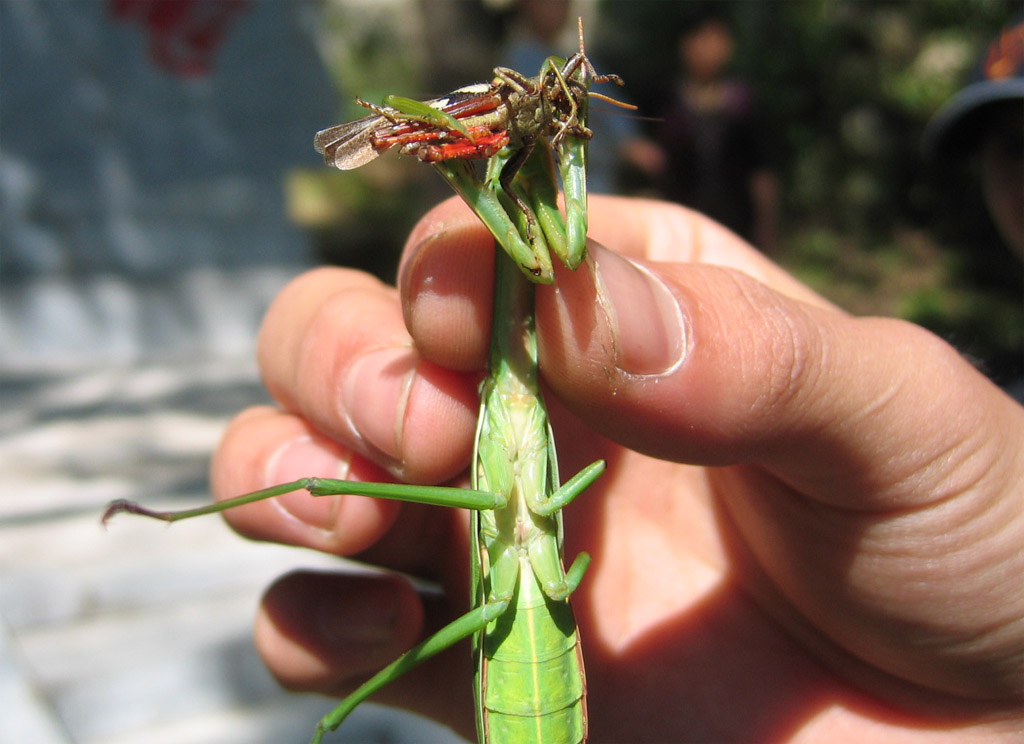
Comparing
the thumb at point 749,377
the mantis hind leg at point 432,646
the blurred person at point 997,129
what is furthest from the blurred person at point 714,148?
the mantis hind leg at point 432,646

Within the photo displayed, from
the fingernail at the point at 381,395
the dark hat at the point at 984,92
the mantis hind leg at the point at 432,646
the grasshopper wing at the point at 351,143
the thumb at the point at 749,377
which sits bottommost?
the mantis hind leg at the point at 432,646

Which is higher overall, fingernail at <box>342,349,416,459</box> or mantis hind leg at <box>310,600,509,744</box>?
fingernail at <box>342,349,416,459</box>

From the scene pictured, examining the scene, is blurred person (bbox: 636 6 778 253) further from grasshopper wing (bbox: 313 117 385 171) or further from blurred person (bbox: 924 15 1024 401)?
grasshopper wing (bbox: 313 117 385 171)

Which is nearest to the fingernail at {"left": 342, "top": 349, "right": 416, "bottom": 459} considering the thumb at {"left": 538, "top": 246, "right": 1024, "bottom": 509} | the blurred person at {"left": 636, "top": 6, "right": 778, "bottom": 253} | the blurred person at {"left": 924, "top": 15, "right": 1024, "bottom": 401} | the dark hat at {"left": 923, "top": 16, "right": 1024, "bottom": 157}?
the thumb at {"left": 538, "top": 246, "right": 1024, "bottom": 509}

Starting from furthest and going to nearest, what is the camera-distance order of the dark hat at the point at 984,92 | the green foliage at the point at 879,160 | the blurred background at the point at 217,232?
the green foliage at the point at 879,160 → the dark hat at the point at 984,92 → the blurred background at the point at 217,232

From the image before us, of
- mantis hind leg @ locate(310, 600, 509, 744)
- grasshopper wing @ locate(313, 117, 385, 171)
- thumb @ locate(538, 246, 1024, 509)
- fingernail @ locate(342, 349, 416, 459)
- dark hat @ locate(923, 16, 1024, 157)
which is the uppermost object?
dark hat @ locate(923, 16, 1024, 157)

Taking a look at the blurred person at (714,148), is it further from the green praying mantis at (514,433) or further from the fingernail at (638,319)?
the fingernail at (638,319)
